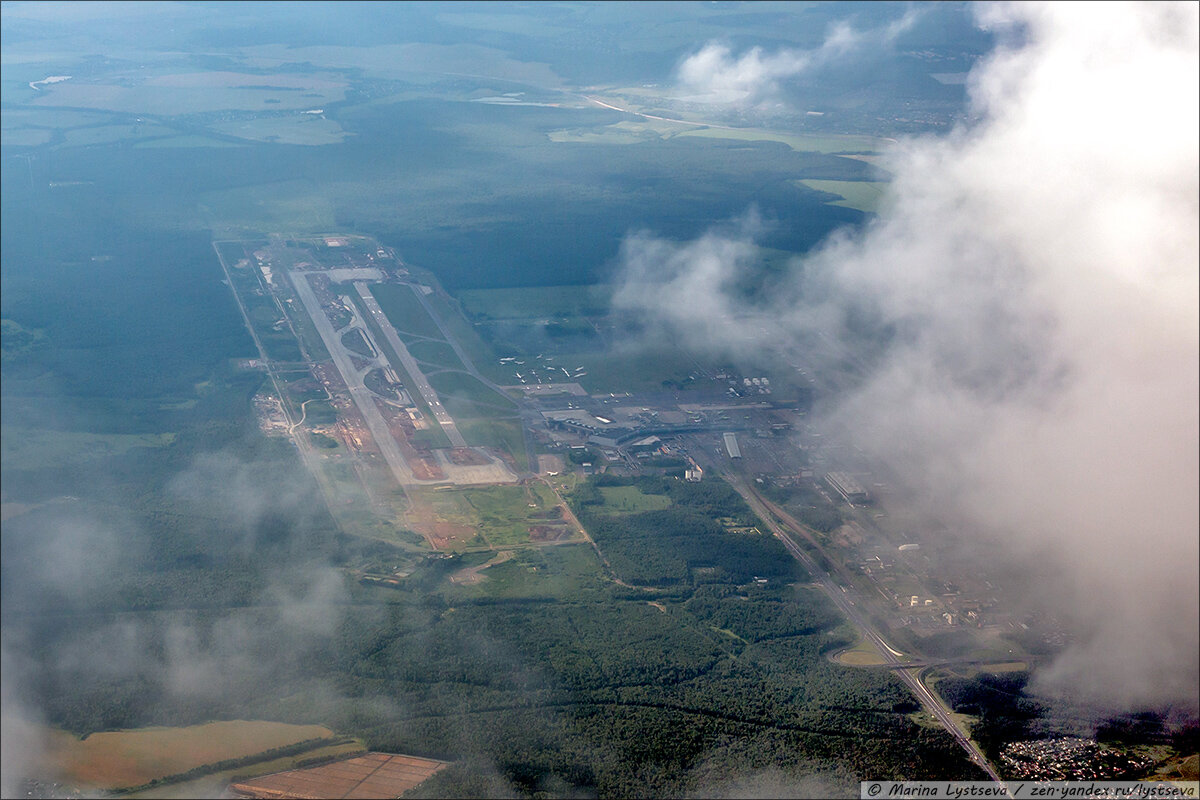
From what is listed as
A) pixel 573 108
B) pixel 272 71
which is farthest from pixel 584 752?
pixel 272 71

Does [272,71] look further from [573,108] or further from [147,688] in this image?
[147,688]

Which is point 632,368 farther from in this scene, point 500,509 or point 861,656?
point 861,656

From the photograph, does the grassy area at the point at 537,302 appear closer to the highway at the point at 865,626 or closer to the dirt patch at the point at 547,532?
the highway at the point at 865,626

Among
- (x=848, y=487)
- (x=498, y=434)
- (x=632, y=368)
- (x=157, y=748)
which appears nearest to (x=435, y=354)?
(x=498, y=434)

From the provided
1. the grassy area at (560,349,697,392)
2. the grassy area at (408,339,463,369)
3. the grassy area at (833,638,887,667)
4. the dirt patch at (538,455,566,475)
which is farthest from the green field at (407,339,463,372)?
the grassy area at (833,638,887,667)

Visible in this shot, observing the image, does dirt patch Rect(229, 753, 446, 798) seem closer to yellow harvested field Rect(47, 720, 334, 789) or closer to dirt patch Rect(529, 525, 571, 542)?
yellow harvested field Rect(47, 720, 334, 789)

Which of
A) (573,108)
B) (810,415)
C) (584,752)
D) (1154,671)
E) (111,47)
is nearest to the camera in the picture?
(584,752)

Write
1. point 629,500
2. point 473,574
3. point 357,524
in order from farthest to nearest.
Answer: point 629,500, point 357,524, point 473,574
